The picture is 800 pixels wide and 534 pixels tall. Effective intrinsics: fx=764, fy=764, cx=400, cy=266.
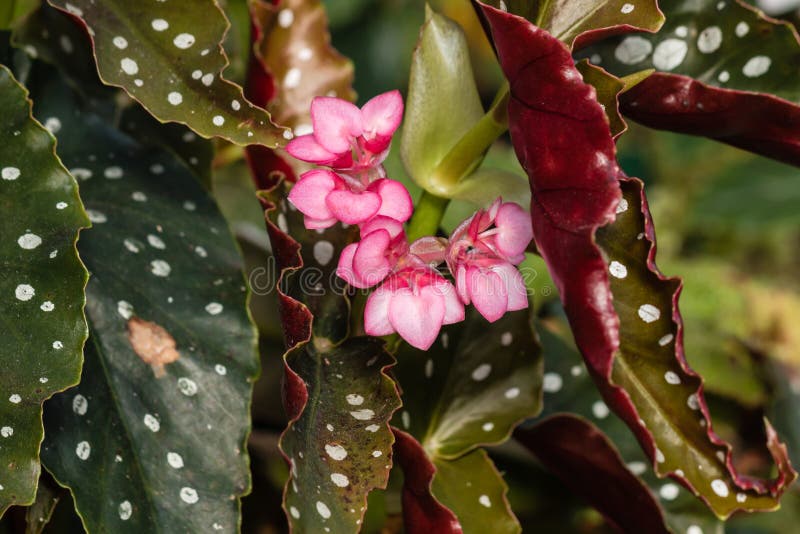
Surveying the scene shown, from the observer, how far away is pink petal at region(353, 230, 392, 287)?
427 mm

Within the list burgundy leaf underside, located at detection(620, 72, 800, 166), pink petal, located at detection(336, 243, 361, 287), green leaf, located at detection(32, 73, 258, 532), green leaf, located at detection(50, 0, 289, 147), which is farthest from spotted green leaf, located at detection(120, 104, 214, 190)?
burgundy leaf underside, located at detection(620, 72, 800, 166)

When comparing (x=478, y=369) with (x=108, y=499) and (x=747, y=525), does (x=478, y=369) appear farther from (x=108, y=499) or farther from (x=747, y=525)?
(x=747, y=525)

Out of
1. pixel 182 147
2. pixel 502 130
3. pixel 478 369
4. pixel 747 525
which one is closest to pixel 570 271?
pixel 502 130

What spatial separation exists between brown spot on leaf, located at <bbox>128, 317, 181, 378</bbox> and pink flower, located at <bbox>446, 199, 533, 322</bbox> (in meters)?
0.22

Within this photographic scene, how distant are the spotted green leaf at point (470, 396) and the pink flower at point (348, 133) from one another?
0.20 m

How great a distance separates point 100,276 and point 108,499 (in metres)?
0.16

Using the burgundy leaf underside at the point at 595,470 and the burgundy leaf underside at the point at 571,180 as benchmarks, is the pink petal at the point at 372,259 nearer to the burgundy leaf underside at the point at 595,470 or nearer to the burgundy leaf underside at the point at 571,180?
the burgundy leaf underside at the point at 571,180

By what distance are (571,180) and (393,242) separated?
0.11 metres

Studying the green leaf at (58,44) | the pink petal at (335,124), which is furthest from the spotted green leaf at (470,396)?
the green leaf at (58,44)

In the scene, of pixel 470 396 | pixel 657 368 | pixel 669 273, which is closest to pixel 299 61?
pixel 470 396

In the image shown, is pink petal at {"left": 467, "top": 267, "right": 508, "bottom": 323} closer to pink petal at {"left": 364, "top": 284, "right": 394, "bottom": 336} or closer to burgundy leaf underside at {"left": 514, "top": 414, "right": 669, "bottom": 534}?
pink petal at {"left": 364, "top": 284, "right": 394, "bottom": 336}

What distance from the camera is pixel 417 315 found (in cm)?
44

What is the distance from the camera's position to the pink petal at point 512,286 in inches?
17.6

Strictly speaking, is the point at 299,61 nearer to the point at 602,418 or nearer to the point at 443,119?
the point at 443,119
